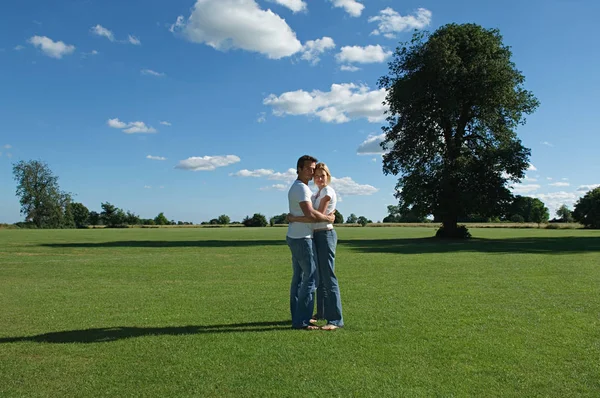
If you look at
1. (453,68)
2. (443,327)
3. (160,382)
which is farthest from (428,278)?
(453,68)

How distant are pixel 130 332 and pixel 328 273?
10.1 feet

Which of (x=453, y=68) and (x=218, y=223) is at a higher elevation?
(x=453, y=68)

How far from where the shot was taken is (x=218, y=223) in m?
122

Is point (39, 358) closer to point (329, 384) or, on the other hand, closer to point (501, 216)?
point (329, 384)

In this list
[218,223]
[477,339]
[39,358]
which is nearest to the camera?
[39,358]

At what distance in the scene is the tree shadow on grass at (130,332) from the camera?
6707mm

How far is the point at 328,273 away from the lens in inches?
289

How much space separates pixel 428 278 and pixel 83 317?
8.97m

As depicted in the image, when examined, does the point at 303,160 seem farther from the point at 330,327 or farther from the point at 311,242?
the point at 330,327

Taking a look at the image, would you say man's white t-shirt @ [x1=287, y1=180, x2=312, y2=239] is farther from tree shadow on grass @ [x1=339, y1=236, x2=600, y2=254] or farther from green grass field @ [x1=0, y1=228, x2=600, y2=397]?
tree shadow on grass @ [x1=339, y1=236, x2=600, y2=254]

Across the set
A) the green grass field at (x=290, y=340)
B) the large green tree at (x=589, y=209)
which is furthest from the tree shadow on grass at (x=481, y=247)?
the large green tree at (x=589, y=209)

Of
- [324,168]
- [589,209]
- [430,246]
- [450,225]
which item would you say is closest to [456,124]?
[450,225]

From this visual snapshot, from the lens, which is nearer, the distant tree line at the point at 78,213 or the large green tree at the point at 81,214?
the distant tree line at the point at 78,213

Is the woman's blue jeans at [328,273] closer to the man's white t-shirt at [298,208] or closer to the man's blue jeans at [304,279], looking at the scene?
the man's blue jeans at [304,279]
